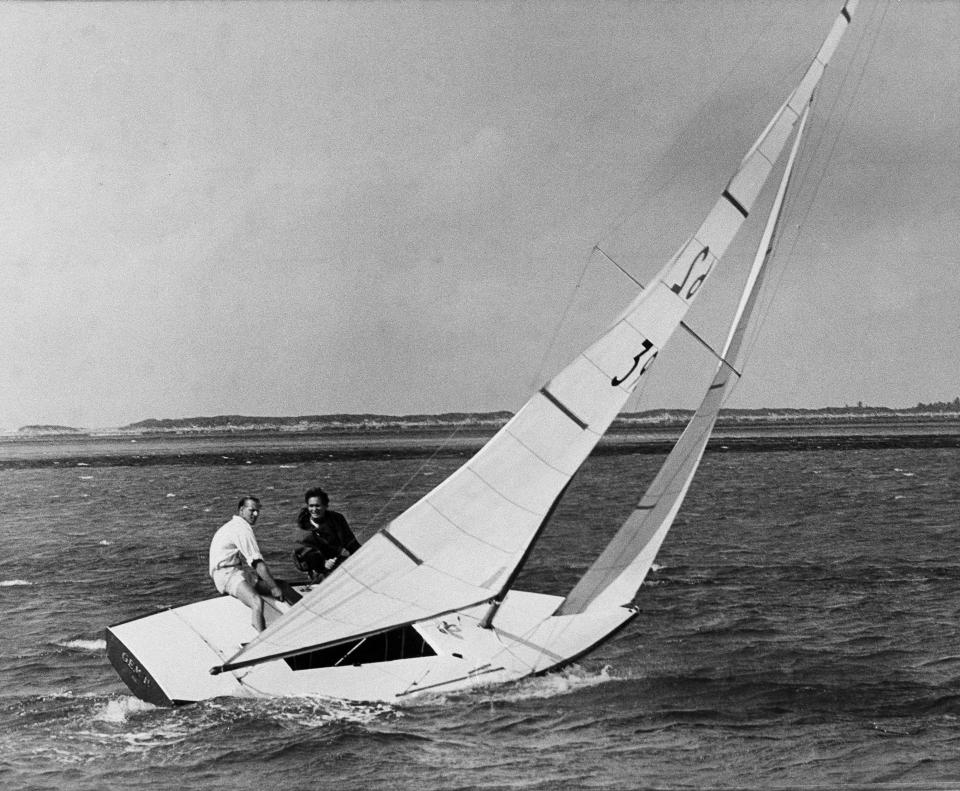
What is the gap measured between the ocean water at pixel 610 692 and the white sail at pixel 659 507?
→ 985 mm

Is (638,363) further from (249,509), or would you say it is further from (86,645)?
(86,645)

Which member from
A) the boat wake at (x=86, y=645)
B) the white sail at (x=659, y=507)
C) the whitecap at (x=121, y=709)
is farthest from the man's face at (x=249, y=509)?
the boat wake at (x=86, y=645)

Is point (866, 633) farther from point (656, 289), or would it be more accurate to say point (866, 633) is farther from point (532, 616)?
point (656, 289)

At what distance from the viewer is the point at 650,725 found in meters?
11.6

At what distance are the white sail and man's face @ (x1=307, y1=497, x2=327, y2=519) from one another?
10.7 ft

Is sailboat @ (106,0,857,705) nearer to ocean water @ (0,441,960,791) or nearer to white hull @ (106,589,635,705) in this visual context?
white hull @ (106,589,635,705)

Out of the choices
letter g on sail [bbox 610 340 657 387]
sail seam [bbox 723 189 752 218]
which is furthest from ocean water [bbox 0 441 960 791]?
sail seam [bbox 723 189 752 218]

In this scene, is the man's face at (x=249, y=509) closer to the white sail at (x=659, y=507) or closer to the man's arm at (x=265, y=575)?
the man's arm at (x=265, y=575)

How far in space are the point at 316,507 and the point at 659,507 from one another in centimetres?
440

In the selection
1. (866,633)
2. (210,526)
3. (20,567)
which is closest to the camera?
(866,633)

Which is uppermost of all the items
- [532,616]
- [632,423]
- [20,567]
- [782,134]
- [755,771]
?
[632,423]

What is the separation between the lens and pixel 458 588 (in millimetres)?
10734

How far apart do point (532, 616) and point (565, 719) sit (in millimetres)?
1865

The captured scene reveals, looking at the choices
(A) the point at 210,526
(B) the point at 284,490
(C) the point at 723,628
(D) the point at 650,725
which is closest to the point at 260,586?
(D) the point at 650,725
